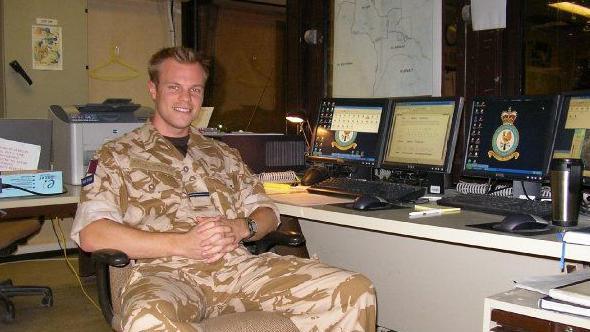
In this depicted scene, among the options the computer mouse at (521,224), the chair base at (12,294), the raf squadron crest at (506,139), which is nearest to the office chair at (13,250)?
the chair base at (12,294)

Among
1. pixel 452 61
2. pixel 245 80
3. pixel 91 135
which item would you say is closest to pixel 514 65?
pixel 452 61

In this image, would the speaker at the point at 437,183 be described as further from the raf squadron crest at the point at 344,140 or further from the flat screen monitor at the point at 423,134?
the raf squadron crest at the point at 344,140

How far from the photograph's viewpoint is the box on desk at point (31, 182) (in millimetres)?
2662

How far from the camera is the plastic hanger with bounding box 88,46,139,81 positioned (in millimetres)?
4996

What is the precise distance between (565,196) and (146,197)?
1.31m

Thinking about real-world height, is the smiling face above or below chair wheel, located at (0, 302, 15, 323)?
above

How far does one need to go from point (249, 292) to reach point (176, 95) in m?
0.75

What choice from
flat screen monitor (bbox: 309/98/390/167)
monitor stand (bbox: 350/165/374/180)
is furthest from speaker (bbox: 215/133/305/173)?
monitor stand (bbox: 350/165/374/180)

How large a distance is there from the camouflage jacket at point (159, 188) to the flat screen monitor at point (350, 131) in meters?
0.57

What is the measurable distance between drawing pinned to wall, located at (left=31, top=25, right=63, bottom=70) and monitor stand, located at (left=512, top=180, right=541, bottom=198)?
11.5ft

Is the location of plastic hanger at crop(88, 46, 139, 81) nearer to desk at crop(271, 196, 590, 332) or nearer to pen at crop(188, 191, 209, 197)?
desk at crop(271, 196, 590, 332)

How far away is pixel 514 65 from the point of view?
2875mm

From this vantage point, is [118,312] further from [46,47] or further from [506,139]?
[46,47]

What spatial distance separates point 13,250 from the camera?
10.8 ft
